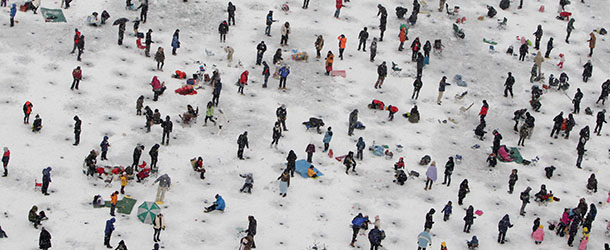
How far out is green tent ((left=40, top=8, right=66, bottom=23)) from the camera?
5594cm

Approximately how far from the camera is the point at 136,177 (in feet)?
147

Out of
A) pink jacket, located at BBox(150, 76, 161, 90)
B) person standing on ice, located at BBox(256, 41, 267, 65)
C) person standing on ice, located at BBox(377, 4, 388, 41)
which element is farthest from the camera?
person standing on ice, located at BBox(377, 4, 388, 41)

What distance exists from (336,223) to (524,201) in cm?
892

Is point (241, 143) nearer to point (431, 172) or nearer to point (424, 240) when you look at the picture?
point (431, 172)

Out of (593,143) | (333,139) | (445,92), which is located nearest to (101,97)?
(333,139)

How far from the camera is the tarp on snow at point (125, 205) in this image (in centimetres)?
4212

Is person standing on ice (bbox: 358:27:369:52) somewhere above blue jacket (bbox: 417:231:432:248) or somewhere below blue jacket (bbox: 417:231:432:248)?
above

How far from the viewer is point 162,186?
43094mm

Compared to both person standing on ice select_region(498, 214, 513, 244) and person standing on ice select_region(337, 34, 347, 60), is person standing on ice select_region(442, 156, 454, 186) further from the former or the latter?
person standing on ice select_region(337, 34, 347, 60)

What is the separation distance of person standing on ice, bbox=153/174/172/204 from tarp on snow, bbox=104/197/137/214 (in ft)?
3.49

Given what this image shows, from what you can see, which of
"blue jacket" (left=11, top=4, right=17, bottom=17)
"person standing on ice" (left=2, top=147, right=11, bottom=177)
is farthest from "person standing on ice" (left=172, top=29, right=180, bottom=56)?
"person standing on ice" (left=2, top=147, right=11, bottom=177)

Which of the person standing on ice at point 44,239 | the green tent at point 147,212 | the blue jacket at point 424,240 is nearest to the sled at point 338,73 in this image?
the blue jacket at point 424,240

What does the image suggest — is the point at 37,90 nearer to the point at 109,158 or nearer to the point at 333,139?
the point at 109,158

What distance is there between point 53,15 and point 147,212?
19.2 meters
